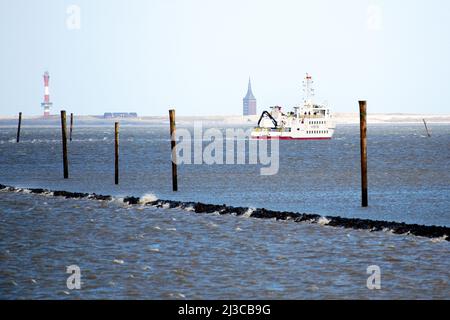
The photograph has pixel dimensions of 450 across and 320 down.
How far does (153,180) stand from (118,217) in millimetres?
17365

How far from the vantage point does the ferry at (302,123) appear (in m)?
144

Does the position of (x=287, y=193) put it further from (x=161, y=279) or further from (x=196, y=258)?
(x=161, y=279)

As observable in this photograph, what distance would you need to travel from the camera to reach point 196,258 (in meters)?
22.9

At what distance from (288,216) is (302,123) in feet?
392

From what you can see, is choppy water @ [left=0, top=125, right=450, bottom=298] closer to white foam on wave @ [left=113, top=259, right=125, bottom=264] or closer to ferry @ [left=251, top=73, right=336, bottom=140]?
white foam on wave @ [left=113, top=259, right=125, bottom=264]

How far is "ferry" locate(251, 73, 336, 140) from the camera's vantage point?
14450 cm

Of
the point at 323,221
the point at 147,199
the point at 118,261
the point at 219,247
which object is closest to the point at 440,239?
the point at 323,221

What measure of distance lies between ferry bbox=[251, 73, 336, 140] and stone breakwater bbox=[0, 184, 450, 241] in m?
106

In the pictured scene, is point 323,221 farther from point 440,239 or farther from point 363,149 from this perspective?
point 440,239

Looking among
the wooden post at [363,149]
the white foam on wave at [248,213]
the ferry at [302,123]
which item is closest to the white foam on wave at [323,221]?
the white foam on wave at [248,213]

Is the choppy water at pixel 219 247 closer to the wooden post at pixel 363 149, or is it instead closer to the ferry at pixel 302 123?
the wooden post at pixel 363 149

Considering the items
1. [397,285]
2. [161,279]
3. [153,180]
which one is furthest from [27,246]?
[153,180]

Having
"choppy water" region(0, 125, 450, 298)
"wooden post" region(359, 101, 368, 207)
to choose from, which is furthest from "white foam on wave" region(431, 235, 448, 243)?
"wooden post" region(359, 101, 368, 207)
